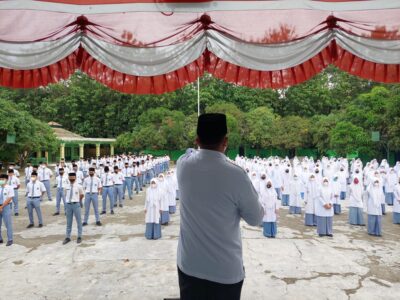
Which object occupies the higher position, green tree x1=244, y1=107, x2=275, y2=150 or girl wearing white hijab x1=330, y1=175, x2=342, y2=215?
green tree x1=244, y1=107, x2=275, y2=150

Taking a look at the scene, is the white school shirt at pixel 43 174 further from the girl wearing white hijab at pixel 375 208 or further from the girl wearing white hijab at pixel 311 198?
the girl wearing white hijab at pixel 375 208

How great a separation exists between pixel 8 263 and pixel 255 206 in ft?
19.6

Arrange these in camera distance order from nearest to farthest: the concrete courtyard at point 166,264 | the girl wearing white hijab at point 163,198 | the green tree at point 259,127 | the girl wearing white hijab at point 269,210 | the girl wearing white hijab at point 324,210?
1. the concrete courtyard at point 166,264
2. the girl wearing white hijab at point 269,210
3. the girl wearing white hijab at point 324,210
4. the girl wearing white hijab at point 163,198
5. the green tree at point 259,127

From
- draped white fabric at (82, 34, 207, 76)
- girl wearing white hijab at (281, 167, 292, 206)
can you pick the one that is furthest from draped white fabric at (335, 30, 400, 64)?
girl wearing white hijab at (281, 167, 292, 206)

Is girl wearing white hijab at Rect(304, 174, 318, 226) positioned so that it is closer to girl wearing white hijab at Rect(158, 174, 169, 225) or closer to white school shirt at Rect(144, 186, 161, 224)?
girl wearing white hijab at Rect(158, 174, 169, 225)

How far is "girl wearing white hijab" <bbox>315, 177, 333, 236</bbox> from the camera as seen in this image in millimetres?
8078

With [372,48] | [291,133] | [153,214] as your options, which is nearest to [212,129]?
[372,48]

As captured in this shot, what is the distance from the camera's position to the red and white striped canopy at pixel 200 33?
10.0 feet

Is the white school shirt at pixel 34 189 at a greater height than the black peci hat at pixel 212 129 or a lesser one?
lesser

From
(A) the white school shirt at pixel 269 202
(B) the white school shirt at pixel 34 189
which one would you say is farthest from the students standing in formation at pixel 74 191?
(A) the white school shirt at pixel 269 202

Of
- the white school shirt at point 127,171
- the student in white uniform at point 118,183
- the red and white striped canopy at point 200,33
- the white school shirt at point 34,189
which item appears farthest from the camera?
the white school shirt at point 127,171

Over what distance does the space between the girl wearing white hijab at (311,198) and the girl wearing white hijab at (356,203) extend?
47.2 inches

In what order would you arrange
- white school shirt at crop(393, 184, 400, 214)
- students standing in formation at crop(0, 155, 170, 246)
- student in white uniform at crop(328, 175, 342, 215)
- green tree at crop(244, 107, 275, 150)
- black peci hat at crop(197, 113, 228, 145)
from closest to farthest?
black peci hat at crop(197, 113, 228, 145) < students standing in formation at crop(0, 155, 170, 246) < white school shirt at crop(393, 184, 400, 214) < student in white uniform at crop(328, 175, 342, 215) < green tree at crop(244, 107, 275, 150)

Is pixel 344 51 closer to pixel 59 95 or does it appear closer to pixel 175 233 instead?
pixel 175 233
